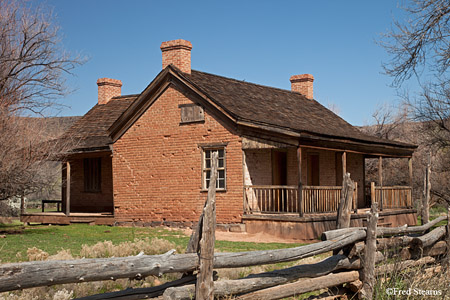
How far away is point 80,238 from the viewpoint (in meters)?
18.4

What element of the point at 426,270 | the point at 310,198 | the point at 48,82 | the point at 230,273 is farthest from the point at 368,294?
the point at 48,82

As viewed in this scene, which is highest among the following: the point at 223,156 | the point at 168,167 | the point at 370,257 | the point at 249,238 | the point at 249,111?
the point at 249,111

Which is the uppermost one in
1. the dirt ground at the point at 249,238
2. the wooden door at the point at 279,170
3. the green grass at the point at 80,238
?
the wooden door at the point at 279,170

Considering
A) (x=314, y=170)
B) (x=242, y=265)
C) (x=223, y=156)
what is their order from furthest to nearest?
(x=314, y=170) → (x=223, y=156) → (x=242, y=265)

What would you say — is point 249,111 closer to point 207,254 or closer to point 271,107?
point 271,107

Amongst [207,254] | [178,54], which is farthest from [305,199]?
[207,254]

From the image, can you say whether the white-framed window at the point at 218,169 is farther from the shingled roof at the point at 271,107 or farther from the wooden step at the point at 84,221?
the wooden step at the point at 84,221

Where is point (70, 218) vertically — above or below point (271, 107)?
below

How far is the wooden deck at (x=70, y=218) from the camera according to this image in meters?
24.0

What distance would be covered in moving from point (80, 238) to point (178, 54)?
8.12 m

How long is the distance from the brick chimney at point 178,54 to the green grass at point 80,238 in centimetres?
627

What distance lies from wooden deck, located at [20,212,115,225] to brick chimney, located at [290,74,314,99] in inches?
460

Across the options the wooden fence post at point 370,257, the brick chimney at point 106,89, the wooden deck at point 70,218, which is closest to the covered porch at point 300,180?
the wooden deck at point 70,218

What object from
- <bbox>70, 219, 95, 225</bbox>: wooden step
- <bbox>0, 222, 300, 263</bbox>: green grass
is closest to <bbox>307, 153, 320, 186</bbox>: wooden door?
<bbox>0, 222, 300, 263</bbox>: green grass
